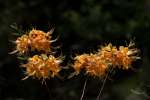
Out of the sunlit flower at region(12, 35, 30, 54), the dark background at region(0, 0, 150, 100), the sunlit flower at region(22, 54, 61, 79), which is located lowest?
the sunlit flower at region(22, 54, 61, 79)

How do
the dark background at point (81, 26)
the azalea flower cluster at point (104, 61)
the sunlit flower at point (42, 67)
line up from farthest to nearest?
the dark background at point (81, 26)
the azalea flower cluster at point (104, 61)
the sunlit flower at point (42, 67)

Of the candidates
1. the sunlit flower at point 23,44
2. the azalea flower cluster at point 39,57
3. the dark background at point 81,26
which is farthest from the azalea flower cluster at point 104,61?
the dark background at point 81,26

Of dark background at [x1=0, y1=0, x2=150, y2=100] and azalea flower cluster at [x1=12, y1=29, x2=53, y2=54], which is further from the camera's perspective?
dark background at [x1=0, y1=0, x2=150, y2=100]

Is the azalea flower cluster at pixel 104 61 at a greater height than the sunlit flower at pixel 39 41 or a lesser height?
lesser

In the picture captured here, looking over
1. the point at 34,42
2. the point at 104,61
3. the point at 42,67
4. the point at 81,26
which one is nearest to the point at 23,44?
the point at 34,42

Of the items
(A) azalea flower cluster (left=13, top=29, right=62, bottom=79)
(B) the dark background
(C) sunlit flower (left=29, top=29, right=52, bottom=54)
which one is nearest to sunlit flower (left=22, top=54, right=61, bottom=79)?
(A) azalea flower cluster (left=13, top=29, right=62, bottom=79)

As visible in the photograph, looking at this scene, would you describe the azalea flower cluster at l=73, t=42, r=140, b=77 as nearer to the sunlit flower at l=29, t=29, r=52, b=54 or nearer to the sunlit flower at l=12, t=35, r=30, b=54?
the sunlit flower at l=29, t=29, r=52, b=54

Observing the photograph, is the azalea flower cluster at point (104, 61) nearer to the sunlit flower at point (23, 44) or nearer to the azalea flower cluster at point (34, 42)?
the azalea flower cluster at point (34, 42)

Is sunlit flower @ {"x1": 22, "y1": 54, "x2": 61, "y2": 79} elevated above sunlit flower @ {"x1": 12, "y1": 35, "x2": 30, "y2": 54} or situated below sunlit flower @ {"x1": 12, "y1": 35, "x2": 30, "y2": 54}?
below
